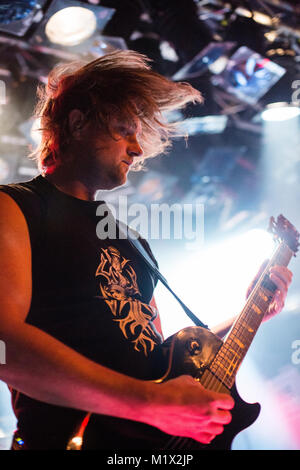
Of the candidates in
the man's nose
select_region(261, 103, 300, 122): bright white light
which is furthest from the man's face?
select_region(261, 103, 300, 122): bright white light

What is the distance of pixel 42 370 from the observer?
3.41 ft

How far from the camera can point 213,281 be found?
5.55 metres

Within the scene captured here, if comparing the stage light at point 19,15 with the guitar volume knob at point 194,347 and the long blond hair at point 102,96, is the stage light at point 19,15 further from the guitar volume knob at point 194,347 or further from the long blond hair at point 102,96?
the guitar volume knob at point 194,347

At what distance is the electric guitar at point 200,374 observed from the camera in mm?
1156

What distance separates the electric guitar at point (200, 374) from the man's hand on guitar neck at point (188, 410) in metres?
0.06

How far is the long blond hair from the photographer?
6.00ft

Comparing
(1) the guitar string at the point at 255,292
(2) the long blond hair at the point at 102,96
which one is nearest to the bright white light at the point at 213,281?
(1) the guitar string at the point at 255,292

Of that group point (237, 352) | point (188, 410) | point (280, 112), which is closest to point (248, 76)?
point (280, 112)

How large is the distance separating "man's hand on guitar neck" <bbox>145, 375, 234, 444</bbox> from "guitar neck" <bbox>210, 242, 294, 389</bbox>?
8.5 inches

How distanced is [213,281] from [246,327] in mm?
3873

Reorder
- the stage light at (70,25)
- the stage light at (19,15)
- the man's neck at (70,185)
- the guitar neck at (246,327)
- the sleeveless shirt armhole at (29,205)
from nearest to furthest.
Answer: the sleeveless shirt armhole at (29,205) < the guitar neck at (246,327) < the man's neck at (70,185) < the stage light at (19,15) < the stage light at (70,25)

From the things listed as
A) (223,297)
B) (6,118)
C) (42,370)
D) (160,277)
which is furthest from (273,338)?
(42,370)
